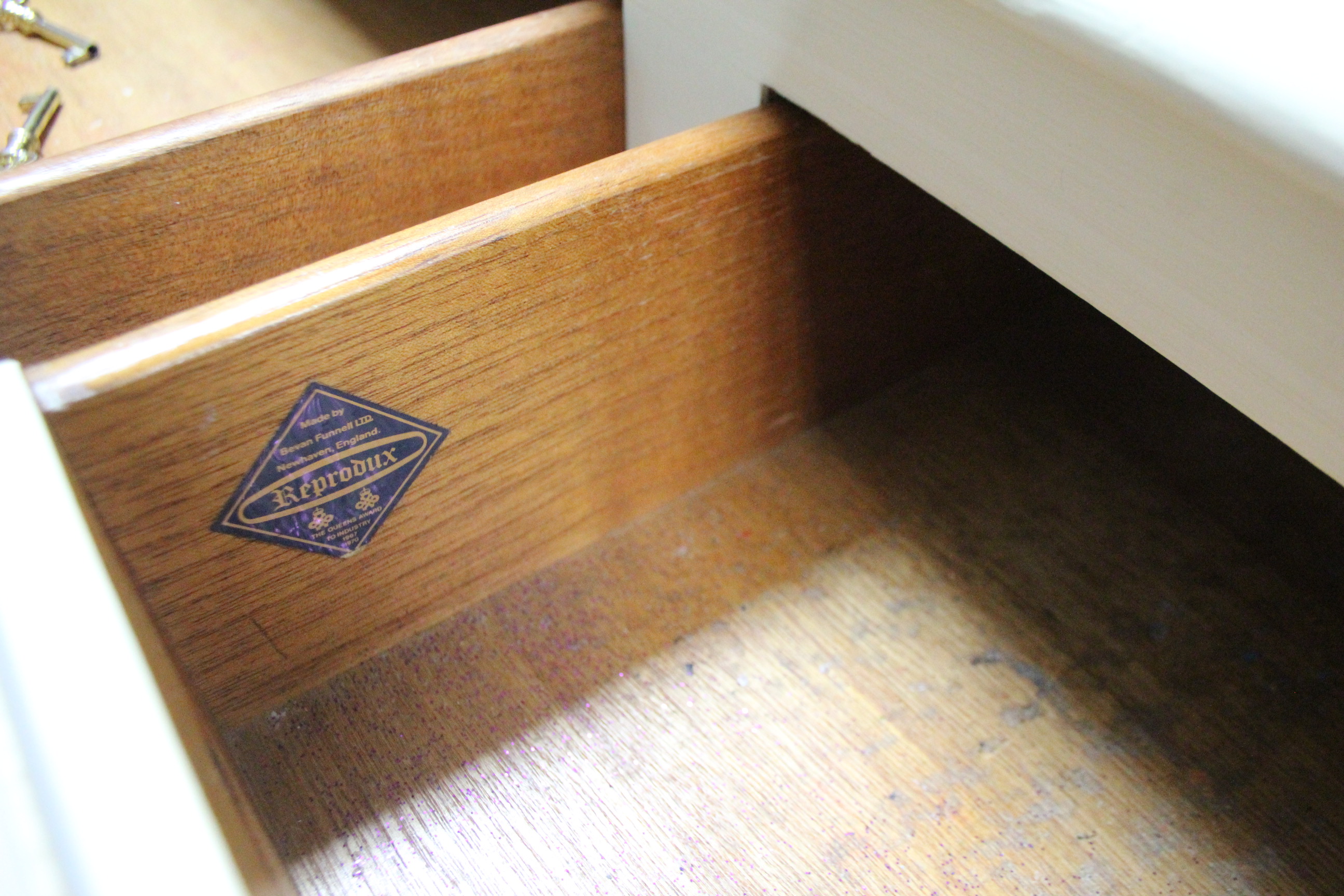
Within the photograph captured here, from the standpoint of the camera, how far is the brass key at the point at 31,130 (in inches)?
24.5

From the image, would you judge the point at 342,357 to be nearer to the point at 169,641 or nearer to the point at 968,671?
the point at 169,641

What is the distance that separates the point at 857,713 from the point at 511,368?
271mm

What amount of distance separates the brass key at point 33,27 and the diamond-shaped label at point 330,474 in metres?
0.50

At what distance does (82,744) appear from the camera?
0.83 ft

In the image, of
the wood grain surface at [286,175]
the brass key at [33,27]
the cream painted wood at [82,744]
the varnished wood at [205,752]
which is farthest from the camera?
the brass key at [33,27]

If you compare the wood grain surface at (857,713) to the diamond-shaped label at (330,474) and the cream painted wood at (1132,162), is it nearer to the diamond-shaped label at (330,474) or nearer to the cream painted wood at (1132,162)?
the diamond-shaped label at (330,474)

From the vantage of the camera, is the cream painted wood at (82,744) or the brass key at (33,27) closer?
the cream painted wood at (82,744)

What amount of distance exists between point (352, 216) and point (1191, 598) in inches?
22.2

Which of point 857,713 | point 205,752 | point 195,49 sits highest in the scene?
point 195,49

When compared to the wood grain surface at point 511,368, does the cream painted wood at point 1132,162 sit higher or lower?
higher

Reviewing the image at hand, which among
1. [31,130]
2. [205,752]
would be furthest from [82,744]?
[31,130]

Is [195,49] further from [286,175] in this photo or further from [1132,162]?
[1132,162]

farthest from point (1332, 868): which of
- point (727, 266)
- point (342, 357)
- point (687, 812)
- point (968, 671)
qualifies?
point (342, 357)

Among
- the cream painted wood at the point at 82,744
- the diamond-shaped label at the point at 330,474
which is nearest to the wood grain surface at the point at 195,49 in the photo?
the diamond-shaped label at the point at 330,474
